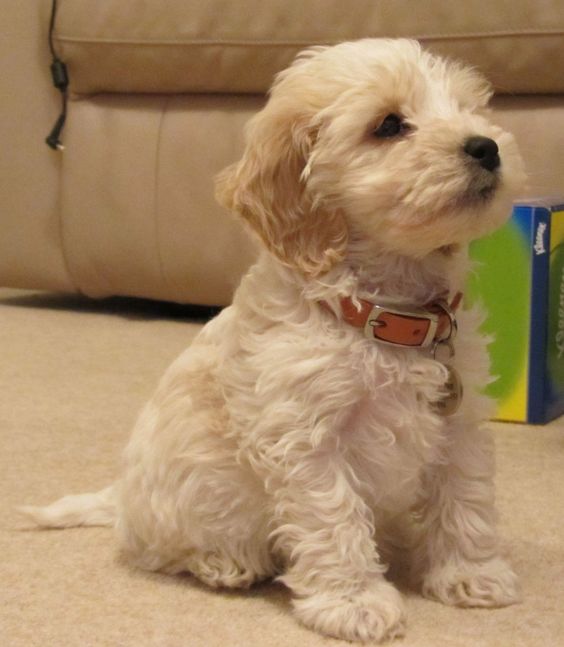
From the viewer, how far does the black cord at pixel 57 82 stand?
8.34 ft

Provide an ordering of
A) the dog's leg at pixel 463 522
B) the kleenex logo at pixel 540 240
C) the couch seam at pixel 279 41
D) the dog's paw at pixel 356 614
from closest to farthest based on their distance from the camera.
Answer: the dog's paw at pixel 356 614 < the dog's leg at pixel 463 522 < the kleenex logo at pixel 540 240 < the couch seam at pixel 279 41

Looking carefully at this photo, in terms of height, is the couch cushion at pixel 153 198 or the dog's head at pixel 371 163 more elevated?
the dog's head at pixel 371 163

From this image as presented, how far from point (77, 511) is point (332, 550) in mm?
433

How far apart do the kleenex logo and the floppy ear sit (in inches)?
28.0

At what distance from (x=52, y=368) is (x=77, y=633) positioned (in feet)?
3.95

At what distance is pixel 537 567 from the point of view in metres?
1.23

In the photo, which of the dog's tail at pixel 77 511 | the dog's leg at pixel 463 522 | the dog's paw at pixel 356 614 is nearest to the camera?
the dog's paw at pixel 356 614

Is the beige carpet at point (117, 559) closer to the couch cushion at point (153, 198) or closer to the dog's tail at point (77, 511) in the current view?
the dog's tail at point (77, 511)

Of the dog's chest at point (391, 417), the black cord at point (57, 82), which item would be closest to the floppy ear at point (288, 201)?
the dog's chest at point (391, 417)

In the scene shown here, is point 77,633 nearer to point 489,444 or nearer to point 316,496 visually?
point 316,496

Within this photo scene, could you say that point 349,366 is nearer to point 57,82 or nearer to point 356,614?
point 356,614

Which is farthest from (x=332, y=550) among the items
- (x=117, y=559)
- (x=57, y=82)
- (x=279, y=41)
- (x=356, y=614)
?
(x=57, y=82)

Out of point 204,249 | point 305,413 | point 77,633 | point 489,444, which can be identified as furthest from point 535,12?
point 77,633

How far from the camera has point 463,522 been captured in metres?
1.14
